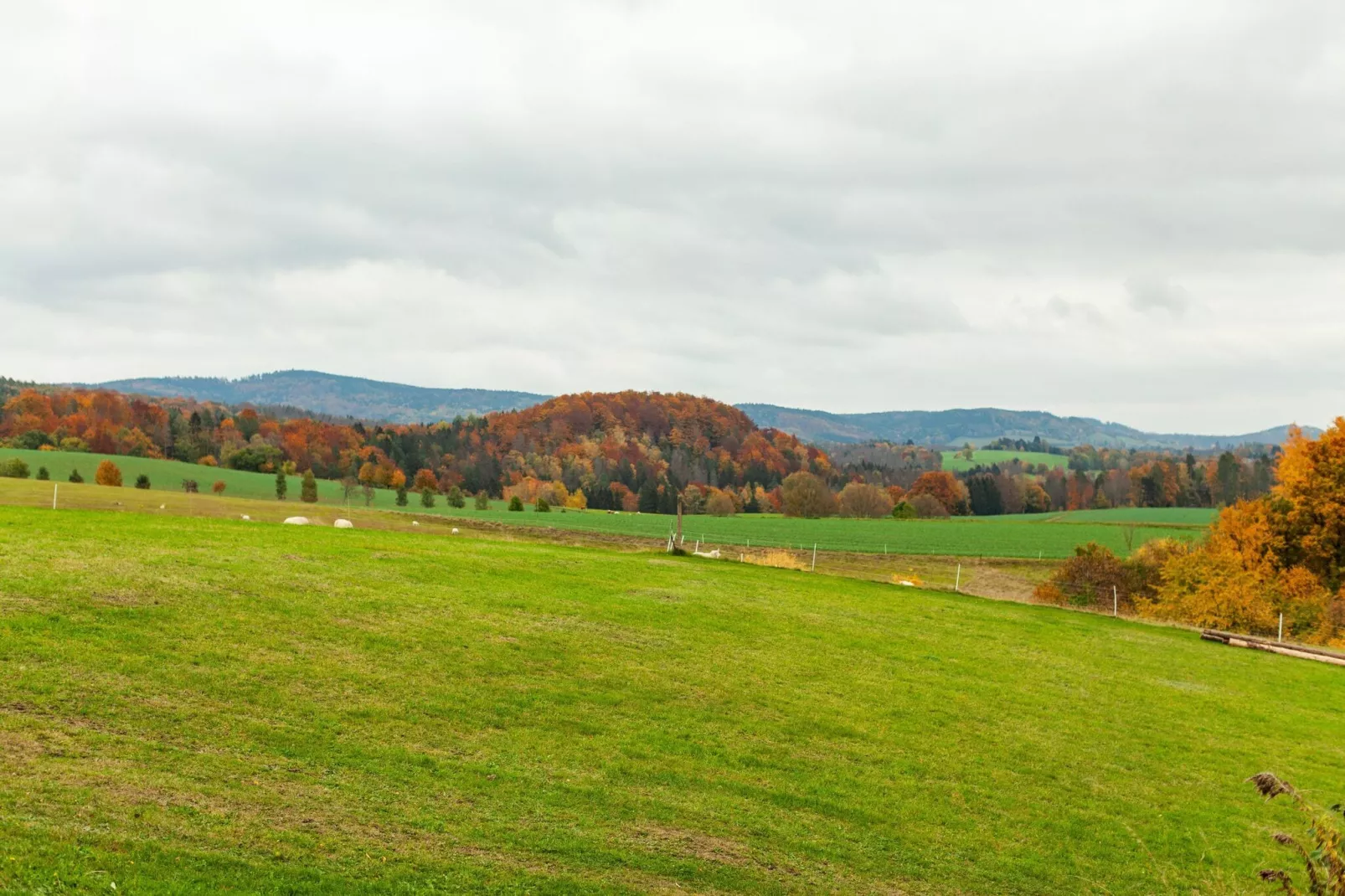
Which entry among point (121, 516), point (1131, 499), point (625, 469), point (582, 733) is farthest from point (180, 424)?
point (1131, 499)

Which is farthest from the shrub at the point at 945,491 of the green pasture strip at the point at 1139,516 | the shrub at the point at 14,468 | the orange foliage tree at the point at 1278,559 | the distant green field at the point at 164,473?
the shrub at the point at 14,468

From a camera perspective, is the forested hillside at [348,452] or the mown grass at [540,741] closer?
the mown grass at [540,741]

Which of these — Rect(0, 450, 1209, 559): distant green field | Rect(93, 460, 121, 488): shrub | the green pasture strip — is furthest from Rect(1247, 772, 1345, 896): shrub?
the green pasture strip

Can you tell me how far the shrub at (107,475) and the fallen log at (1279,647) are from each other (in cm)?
11416

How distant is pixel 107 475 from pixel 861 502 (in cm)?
10339

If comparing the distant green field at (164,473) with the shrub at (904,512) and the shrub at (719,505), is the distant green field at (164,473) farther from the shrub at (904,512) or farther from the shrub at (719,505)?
the shrub at (904,512)

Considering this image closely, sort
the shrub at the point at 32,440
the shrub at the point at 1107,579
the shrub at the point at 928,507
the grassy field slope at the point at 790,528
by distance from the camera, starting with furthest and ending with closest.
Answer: the shrub at the point at 928,507 → the shrub at the point at 32,440 → the grassy field slope at the point at 790,528 → the shrub at the point at 1107,579

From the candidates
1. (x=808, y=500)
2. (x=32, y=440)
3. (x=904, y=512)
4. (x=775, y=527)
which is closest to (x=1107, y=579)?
(x=775, y=527)

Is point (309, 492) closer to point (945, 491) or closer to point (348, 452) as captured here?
point (348, 452)

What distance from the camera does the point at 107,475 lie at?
109875 millimetres

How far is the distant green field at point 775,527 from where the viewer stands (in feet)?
314

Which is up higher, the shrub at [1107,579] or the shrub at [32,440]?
the shrub at [32,440]

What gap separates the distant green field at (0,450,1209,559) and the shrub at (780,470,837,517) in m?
6.73

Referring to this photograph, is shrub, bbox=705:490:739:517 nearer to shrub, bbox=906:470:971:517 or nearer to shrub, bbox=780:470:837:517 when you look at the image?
shrub, bbox=780:470:837:517
